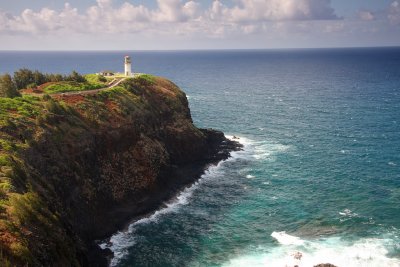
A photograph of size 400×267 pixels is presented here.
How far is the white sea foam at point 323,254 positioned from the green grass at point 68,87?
51.2 metres

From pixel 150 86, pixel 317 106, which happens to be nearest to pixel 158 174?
pixel 150 86

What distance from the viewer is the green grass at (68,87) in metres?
79.9

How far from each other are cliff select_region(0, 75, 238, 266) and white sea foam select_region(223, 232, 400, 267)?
21.3 meters

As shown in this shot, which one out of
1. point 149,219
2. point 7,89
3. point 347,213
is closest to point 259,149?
point 347,213

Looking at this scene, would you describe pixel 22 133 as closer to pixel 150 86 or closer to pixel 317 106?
pixel 150 86

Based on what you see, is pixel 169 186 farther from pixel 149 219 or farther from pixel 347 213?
pixel 347 213

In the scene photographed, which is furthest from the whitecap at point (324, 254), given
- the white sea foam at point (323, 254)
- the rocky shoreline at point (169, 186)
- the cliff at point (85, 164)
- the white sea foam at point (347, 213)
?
the cliff at point (85, 164)

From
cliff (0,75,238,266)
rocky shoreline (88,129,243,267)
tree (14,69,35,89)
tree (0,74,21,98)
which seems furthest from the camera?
tree (14,69,35,89)

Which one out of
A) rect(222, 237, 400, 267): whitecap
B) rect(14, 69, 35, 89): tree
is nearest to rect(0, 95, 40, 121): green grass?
rect(14, 69, 35, 89): tree

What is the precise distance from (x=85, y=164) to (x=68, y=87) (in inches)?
1096

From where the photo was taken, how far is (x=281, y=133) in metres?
110

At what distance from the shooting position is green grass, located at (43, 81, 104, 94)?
262ft

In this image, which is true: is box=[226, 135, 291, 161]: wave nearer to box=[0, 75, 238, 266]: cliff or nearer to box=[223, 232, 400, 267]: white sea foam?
box=[0, 75, 238, 266]: cliff

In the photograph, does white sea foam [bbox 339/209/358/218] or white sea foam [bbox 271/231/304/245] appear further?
white sea foam [bbox 339/209/358/218]
